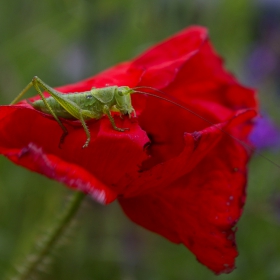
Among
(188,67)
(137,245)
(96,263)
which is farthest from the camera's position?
(137,245)

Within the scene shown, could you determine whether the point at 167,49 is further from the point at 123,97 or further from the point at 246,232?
the point at 246,232

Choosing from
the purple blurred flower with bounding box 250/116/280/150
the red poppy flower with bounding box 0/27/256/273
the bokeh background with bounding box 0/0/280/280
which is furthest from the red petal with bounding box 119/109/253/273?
the purple blurred flower with bounding box 250/116/280/150

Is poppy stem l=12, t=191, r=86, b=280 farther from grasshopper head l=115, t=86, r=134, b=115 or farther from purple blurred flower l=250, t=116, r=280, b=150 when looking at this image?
purple blurred flower l=250, t=116, r=280, b=150

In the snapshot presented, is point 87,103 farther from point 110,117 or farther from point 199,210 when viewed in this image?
point 199,210

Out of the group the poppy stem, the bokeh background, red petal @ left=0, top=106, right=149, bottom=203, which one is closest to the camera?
red petal @ left=0, top=106, right=149, bottom=203

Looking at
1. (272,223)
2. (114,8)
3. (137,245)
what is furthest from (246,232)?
(114,8)

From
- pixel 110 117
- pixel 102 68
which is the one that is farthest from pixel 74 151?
pixel 102 68

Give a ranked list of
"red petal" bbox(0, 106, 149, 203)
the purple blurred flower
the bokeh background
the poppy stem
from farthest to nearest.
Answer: the purple blurred flower, the bokeh background, the poppy stem, "red petal" bbox(0, 106, 149, 203)

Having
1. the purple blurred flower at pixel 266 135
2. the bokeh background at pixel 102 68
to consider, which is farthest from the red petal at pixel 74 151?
the purple blurred flower at pixel 266 135
